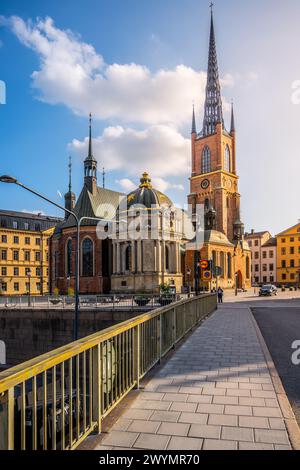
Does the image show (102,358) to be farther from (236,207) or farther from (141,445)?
(236,207)

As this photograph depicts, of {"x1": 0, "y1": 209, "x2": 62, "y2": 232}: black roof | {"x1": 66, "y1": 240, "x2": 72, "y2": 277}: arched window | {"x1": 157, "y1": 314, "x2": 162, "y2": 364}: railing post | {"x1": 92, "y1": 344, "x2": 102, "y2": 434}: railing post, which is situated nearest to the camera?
{"x1": 92, "y1": 344, "x2": 102, "y2": 434}: railing post

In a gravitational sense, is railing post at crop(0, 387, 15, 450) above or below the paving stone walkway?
above

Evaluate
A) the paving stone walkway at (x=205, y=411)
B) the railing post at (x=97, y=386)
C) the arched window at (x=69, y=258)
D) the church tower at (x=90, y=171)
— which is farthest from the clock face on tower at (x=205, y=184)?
the railing post at (x=97, y=386)

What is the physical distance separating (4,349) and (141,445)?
25226mm

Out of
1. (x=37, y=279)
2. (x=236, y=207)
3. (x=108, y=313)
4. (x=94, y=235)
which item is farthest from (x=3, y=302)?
(x=236, y=207)

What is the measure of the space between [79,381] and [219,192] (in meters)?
69.3

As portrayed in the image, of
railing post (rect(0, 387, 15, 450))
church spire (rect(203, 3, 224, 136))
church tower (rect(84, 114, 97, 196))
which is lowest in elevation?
railing post (rect(0, 387, 15, 450))

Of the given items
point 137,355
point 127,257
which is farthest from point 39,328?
point 137,355

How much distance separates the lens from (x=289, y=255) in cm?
8125

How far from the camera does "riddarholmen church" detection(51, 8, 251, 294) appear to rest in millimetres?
44656

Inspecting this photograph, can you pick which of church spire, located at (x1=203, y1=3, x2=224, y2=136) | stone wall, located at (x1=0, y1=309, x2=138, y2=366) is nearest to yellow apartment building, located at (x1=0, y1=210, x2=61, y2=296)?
stone wall, located at (x1=0, y1=309, x2=138, y2=366)

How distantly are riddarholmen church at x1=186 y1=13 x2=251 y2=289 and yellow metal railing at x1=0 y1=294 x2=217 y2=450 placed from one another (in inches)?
2027

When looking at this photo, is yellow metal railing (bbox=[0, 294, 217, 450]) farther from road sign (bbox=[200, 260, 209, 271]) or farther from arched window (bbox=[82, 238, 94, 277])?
arched window (bbox=[82, 238, 94, 277])

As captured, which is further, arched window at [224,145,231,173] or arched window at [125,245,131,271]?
arched window at [224,145,231,173]
